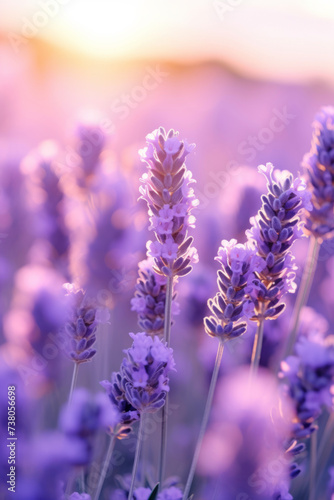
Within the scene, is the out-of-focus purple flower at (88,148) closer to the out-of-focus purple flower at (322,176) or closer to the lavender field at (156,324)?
the lavender field at (156,324)

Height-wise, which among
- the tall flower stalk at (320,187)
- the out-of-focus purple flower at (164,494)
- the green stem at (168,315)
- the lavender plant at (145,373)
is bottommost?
the out-of-focus purple flower at (164,494)

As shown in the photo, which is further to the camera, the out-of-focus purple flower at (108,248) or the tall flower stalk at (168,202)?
the out-of-focus purple flower at (108,248)

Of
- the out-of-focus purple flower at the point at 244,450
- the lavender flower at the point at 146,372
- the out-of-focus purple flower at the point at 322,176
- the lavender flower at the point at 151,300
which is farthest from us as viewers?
the out-of-focus purple flower at the point at 322,176

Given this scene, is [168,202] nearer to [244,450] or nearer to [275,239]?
[275,239]

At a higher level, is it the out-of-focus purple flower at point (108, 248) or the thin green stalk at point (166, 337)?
the out-of-focus purple flower at point (108, 248)

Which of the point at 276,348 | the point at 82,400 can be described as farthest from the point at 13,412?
the point at 276,348

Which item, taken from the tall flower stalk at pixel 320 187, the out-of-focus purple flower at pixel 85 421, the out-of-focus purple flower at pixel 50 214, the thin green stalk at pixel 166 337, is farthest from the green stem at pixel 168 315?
the out-of-focus purple flower at pixel 50 214

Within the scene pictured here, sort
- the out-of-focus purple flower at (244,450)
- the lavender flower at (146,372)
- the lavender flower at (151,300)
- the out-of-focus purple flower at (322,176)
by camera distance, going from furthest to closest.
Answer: the out-of-focus purple flower at (322,176)
the lavender flower at (151,300)
the lavender flower at (146,372)
the out-of-focus purple flower at (244,450)

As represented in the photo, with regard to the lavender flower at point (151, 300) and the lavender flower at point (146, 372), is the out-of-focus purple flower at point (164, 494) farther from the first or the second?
the lavender flower at point (151, 300)
